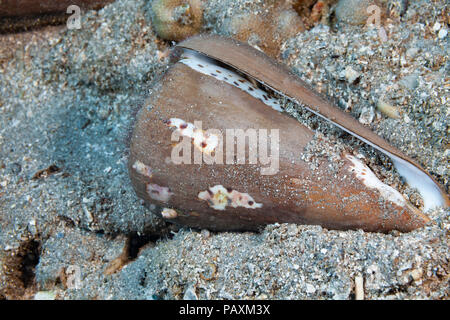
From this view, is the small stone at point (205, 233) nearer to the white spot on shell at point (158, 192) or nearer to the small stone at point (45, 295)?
the white spot on shell at point (158, 192)

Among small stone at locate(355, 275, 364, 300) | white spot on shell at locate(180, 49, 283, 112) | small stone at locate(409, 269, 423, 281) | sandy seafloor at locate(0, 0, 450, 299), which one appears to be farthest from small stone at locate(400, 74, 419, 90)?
small stone at locate(355, 275, 364, 300)

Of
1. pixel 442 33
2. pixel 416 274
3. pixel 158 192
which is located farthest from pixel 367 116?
pixel 158 192

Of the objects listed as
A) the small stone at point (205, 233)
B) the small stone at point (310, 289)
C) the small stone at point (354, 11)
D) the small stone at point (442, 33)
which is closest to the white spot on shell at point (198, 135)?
the small stone at point (205, 233)

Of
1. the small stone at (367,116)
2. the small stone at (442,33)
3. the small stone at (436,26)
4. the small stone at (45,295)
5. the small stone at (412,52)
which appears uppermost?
the small stone at (436,26)

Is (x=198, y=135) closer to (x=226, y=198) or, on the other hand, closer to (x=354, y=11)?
(x=226, y=198)

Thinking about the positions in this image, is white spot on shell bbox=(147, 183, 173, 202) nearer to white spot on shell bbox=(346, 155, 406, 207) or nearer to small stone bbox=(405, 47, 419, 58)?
white spot on shell bbox=(346, 155, 406, 207)
